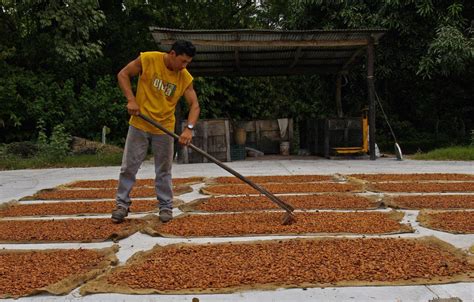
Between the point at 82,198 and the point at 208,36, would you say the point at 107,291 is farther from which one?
the point at 208,36

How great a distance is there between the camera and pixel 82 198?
4555 mm

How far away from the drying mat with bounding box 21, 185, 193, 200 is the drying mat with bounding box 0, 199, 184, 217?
320 mm

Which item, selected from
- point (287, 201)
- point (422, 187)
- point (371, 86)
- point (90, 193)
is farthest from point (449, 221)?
point (371, 86)

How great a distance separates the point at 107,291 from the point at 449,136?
1409 cm

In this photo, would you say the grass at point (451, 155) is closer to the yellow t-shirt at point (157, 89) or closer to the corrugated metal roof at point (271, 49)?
the corrugated metal roof at point (271, 49)

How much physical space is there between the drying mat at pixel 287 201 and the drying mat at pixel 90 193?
0.76m

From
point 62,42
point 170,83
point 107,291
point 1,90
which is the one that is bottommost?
point 107,291

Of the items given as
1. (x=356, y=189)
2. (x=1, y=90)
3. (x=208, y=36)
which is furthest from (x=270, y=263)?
(x=1, y=90)

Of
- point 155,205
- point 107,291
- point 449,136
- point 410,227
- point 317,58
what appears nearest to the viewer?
point 107,291

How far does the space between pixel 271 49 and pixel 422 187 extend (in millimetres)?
5153

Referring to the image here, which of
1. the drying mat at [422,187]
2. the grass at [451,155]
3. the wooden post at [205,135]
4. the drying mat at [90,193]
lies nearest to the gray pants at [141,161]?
the drying mat at [90,193]

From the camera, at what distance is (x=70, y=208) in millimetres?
3932

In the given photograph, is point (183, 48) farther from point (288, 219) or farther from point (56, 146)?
point (56, 146)

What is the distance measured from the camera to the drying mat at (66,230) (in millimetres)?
→ 2816
